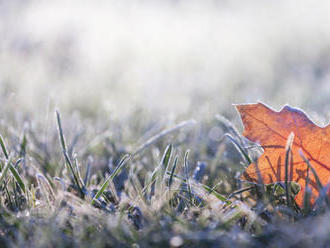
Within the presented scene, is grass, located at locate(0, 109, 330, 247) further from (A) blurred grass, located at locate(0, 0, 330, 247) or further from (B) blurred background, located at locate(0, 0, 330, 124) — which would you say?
(B) blurred background, located at locate(0, 0, 330, 124)

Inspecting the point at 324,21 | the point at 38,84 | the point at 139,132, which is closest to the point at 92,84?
the point at 38,84

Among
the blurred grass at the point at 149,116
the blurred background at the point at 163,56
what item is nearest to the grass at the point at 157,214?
the blurred grass at the point at 149,116

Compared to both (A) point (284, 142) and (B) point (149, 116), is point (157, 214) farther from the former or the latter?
(B) point (149, 116)

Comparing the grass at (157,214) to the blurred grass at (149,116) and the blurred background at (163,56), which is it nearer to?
the blurred grass at (149,116)

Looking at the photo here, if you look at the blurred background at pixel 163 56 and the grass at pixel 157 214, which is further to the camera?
the blurred background at pixel 163 56

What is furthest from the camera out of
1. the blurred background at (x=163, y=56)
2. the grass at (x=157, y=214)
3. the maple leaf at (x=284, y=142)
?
the blurred background at (x=163, y=56)

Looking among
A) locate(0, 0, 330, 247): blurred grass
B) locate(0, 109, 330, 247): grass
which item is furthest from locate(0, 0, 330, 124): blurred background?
locate(0, 109, 330, 247): grass

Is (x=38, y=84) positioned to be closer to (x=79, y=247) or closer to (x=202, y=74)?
(x=202, y=74)
